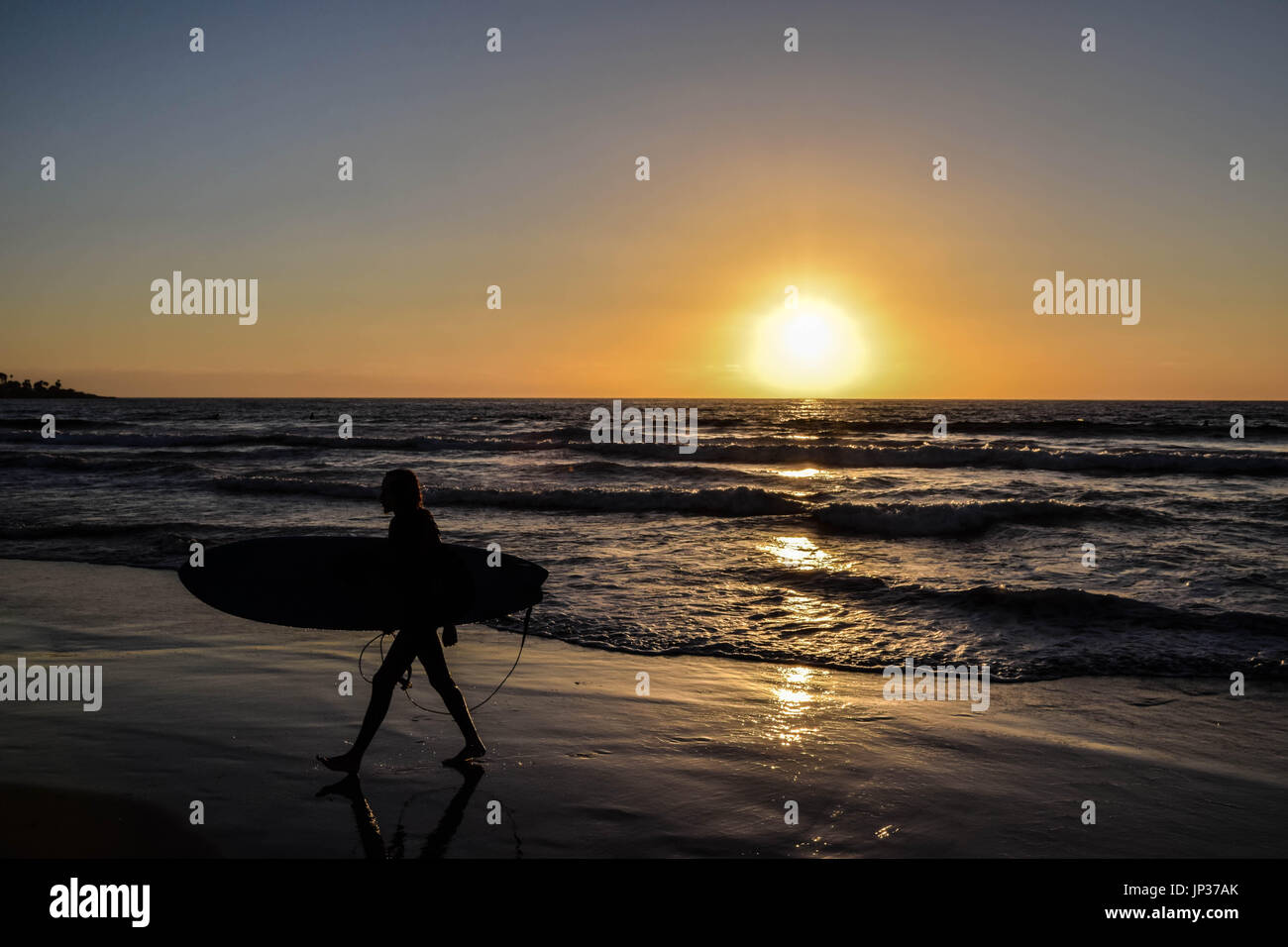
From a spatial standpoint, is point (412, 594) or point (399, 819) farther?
point (412, 594)

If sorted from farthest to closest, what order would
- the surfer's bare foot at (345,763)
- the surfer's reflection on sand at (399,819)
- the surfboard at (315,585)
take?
the surfboard at (315,585), the surfer's bare foot at (345,763), the surfer's reflection on sand at (399,819)

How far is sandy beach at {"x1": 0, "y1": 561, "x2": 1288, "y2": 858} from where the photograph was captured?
3943mm

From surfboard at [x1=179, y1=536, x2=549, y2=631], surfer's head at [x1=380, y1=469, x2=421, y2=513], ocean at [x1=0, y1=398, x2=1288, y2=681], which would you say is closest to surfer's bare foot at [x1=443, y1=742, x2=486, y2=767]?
surfboard at [x1=179, y1=536, x2=549, y2=631]

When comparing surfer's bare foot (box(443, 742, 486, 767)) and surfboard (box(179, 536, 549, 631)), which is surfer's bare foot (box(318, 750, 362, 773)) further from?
surfboard (box(179, 536, 549, 631))

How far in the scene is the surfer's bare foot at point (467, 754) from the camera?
4.74 metres

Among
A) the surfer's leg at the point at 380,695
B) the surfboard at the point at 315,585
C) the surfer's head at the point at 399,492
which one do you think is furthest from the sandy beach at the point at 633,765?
the surfer's head at the point at 399,492

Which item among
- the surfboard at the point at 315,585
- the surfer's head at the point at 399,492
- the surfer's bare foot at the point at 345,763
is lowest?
the surfer's bare foot at the point at 345,763

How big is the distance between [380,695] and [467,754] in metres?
0.62

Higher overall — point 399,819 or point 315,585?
point 315,585

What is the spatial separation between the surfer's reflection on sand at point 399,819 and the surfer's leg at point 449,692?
0.41 feet

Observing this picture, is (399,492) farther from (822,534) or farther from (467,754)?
(822,534)

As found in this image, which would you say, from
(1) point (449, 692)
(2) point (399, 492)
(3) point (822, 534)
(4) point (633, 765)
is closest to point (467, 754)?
(1) point (449, 692)

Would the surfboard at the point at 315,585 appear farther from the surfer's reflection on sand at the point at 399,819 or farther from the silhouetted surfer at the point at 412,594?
the surfer's reflection on sand at the point at 399,819

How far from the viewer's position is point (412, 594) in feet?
15.1
